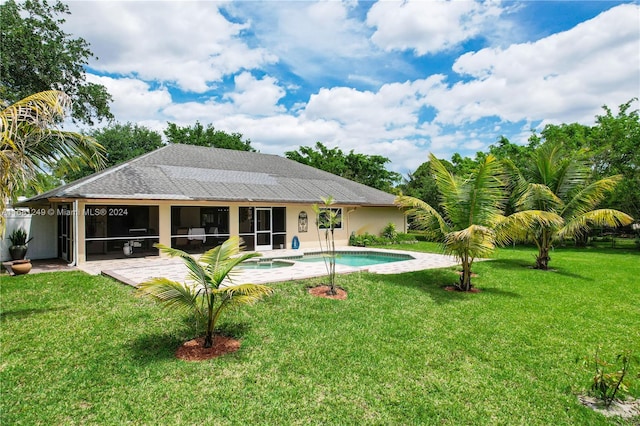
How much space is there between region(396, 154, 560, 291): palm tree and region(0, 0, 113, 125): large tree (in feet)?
51.4

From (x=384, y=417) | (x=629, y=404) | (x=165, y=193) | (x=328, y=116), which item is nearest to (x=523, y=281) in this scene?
(x=629, y=404)

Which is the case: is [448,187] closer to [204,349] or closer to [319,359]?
[319,359]

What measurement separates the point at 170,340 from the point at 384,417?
3.57 metres

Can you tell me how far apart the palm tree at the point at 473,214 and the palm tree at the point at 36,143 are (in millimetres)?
8125

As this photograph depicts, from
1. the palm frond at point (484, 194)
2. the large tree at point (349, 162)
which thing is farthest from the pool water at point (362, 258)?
the large tree at point (349, 162)

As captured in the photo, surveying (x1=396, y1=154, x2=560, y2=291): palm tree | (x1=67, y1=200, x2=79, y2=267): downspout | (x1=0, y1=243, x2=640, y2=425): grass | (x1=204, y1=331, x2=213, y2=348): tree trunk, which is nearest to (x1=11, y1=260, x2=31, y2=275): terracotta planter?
(x1=67, y1=200, x2=79, y2=267): downspout

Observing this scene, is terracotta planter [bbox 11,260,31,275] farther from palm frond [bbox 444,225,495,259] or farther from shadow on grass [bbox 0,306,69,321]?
palm frond [bbox 444,225,495,259]

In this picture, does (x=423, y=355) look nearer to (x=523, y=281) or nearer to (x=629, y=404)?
(x=629, y=404)

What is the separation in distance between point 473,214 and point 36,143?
Result: 9.85 metres

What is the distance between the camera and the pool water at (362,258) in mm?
15922

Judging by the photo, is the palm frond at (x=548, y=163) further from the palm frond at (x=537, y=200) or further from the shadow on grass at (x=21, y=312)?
the shadow on grass at (x=21, y=312)

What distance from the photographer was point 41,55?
14633 millimetres

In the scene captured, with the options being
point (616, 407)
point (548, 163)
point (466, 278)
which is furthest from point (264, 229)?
point (616, 407)

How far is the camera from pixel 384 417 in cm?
360
